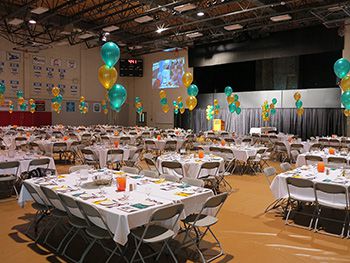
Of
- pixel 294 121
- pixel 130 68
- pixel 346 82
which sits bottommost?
pixel 294 121

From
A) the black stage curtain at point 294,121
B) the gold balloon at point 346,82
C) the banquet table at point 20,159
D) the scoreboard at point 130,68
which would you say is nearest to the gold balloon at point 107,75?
the banquet table at point 20,159

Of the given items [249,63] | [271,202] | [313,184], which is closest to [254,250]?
[313,184]

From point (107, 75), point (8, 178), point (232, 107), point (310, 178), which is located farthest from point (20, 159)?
point (232, 107)

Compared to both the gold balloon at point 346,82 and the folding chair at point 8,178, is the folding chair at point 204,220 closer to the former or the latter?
the folding chair at point 8,178

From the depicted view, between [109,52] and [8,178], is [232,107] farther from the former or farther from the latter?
[8,178]

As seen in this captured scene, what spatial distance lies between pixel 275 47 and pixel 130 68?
11.4m

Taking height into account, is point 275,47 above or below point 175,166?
above

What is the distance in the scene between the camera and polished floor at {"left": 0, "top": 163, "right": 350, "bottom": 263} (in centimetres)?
434

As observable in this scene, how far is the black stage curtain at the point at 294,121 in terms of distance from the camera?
16.3 meters

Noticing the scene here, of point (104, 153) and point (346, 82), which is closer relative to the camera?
point (104, 153)

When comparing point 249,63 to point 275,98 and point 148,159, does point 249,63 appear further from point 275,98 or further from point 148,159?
point 148,159

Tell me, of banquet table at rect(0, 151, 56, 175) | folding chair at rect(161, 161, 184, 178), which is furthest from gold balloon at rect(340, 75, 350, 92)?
banquet table at rect(0, 151, 56, 175)

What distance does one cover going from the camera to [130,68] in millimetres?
25047

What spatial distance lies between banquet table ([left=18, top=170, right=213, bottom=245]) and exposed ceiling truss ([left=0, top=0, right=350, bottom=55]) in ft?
30.3
